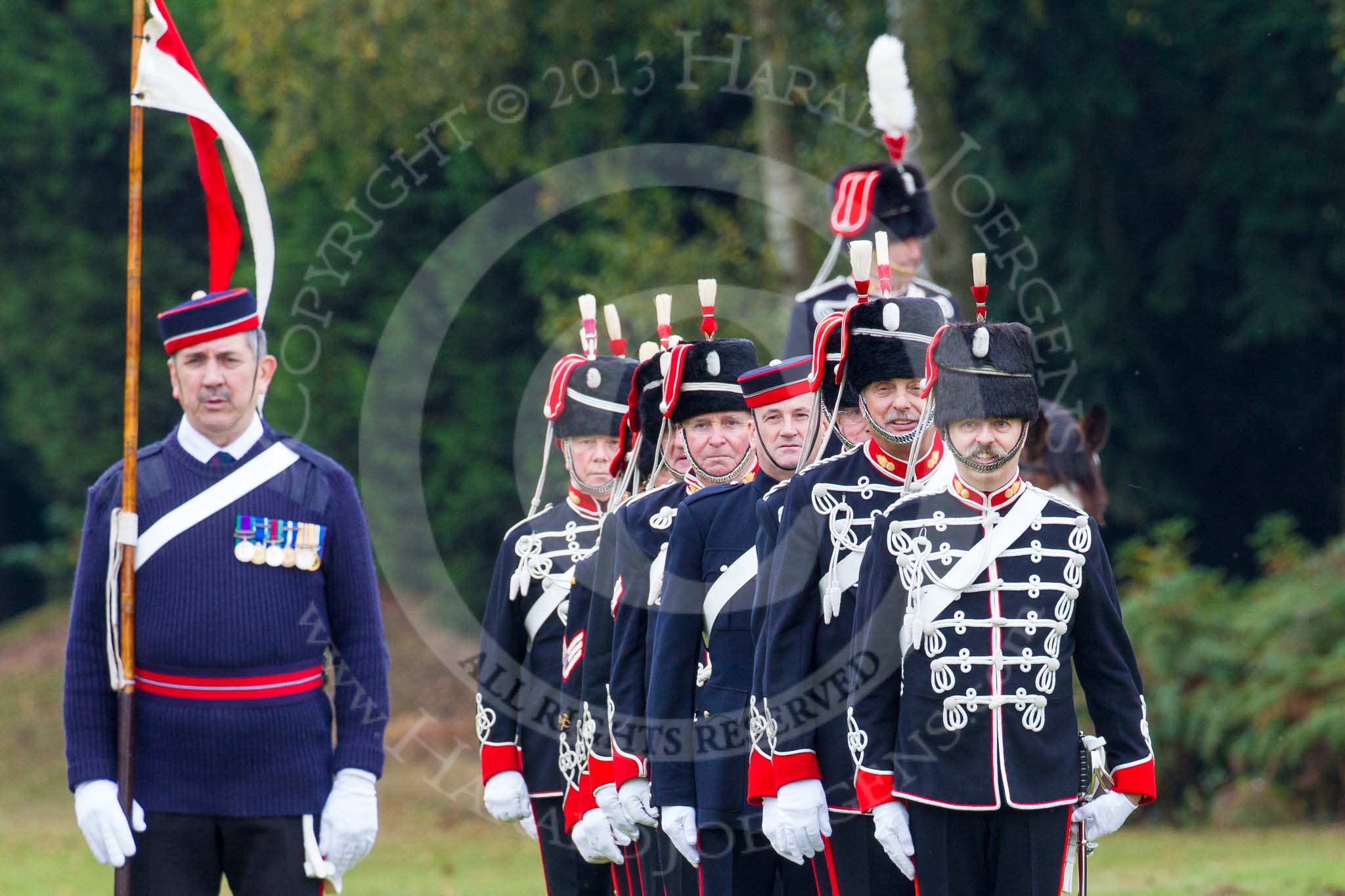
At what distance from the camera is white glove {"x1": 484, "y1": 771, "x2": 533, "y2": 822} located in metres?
7.00

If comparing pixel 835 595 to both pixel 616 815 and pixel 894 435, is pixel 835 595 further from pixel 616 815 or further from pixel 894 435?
pixel 616 815

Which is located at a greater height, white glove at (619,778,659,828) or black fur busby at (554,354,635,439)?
black fur busby at (554,354,635,439)

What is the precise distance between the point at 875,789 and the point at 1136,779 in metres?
0.62

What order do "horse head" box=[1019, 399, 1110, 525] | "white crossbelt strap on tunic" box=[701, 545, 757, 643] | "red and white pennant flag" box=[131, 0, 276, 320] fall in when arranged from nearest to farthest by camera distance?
"red and white pennant flag" box=[131, 0, 276, 320] → "white crossbelt strap on tunic" box=[701, 545, 757, 643] → "horse head" box=[1019, 399, 1110, 525]

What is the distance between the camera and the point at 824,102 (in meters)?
14.9

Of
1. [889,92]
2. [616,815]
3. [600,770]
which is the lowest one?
[616,815]

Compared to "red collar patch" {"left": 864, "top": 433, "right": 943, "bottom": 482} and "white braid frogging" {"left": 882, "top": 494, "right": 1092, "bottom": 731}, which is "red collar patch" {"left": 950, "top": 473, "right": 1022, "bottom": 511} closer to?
"white braid frogging" {"left": 882, "top": 494, "right": 1092, "bottom": 731}

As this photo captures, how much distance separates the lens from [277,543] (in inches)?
203

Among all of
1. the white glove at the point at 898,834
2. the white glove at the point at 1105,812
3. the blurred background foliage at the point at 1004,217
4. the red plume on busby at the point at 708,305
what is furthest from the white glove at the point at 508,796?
the blurred background foliage at the point at 1004,217

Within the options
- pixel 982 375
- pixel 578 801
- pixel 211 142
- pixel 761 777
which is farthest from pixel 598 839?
pixel 211 142

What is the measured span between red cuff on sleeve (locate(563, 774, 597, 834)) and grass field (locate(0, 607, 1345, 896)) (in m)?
3.58

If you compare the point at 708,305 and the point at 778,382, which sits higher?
the point at 708,305

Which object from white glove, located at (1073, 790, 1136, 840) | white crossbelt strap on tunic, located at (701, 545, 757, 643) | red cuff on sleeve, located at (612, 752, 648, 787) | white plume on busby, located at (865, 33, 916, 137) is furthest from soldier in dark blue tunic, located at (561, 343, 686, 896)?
white plume on busby, located at (865, 33, 916, 137)

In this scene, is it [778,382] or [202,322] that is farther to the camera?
[778,382]
